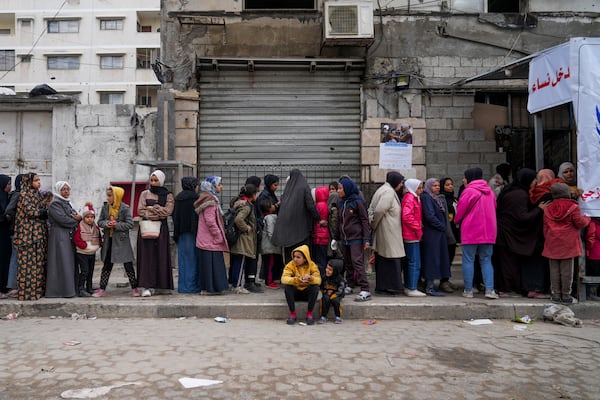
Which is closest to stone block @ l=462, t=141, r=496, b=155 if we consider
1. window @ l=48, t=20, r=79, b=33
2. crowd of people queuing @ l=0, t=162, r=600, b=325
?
crowd of people queuing @ l=0, t=162, r=600, b=325

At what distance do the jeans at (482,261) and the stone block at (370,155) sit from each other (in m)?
3.98

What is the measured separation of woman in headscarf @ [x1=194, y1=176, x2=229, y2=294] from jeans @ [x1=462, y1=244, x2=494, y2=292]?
11.1 ft

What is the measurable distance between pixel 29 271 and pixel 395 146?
23.8 feet

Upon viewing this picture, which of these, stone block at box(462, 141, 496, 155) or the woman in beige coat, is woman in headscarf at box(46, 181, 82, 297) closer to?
the woman in beige coat

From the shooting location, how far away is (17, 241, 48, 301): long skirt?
6.43 m

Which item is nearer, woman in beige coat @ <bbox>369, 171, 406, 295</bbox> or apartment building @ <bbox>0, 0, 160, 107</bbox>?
woman in beige coat @ <bbox>369, 171, 406, 295</bbox>

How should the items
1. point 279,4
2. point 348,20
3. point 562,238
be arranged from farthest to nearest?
point 279,4 → point 348,20 → point 562,238

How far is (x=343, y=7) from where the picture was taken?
992cm

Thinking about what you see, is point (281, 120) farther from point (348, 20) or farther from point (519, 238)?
point (519, 238)

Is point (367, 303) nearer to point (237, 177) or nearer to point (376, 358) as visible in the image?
point (376, 358)

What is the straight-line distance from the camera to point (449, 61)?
1054 cm

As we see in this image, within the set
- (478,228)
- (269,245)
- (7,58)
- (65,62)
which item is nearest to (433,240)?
(478,228)

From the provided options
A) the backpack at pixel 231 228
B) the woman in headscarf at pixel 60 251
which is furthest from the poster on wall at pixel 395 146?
the woman in headscarf at pixel 60 251

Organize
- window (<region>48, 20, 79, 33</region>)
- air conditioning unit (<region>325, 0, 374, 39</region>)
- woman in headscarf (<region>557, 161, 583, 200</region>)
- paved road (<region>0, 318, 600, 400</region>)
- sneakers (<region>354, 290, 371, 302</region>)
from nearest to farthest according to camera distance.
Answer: paved road (<region>0, 318, 600, 400</region>), sneakers (<region>354, 290, 371, 302</region>), woman in headscarf (<region>557, 161, 583, 200</region>), air conditioning unit (<region>325, 0, 374, 39</region>), window (<region>48, 20, 79, 33</region>)
